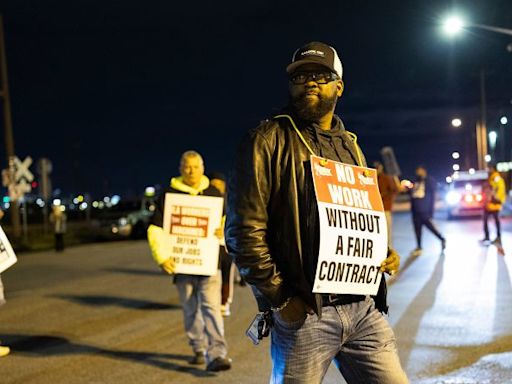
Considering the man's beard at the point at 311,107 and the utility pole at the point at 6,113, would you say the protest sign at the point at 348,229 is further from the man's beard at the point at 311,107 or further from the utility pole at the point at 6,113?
the utility pole at the point at 6,113

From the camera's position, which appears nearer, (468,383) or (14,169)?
(468,383)

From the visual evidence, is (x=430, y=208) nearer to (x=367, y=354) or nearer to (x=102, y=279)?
(x=102, y=279)

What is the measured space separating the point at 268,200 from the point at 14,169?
22556 mm

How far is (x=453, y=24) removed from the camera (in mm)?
17578

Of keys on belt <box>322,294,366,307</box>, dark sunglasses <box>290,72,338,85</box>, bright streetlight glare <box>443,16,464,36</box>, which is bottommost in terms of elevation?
keys on belt <box>322,294,366,307</box>

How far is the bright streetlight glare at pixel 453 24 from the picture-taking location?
17.5 metres

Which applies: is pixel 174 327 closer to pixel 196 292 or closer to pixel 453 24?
pixel 196 292

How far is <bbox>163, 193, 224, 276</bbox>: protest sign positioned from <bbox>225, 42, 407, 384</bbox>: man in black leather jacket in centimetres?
337

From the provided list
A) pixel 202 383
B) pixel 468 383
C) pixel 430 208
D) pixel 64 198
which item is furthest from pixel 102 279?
pixel 64 198

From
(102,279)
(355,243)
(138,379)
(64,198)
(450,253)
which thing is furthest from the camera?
(64,198)

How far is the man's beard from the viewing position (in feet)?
9.53

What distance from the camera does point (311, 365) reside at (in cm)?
278

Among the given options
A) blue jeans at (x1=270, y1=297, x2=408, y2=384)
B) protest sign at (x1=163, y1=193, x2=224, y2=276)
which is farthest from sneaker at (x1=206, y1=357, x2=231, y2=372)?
blue jeans at (x1=270, y1=297, x2=408, y2=384)

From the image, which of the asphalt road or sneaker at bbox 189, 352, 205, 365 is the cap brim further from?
sneaker at bbox 189, 352, 205, 365
